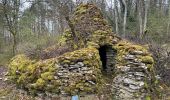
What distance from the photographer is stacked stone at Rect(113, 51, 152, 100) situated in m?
8.70

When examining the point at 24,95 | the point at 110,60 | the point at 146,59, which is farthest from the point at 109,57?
the point at 24,95

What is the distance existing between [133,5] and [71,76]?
2020 centimetres

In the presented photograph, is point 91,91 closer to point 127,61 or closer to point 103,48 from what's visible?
point 127,61

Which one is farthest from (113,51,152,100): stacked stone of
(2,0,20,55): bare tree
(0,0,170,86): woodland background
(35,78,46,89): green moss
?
(2,0,20,55): bare tree

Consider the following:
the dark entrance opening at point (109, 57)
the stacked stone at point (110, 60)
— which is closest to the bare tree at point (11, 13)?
the dark entrance opening at point (109, 57)

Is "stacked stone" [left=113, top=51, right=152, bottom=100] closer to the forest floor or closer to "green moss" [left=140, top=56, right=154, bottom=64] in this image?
"green moss" [left=140, top=56, right=154, bottom=64]

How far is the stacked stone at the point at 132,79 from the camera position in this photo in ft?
28.5

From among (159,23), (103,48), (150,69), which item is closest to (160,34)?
(159,23)

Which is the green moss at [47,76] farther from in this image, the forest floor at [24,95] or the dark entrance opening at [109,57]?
the dark entrance opening at [109,57]

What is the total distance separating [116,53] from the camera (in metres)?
10.7

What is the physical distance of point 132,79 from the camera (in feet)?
29.1

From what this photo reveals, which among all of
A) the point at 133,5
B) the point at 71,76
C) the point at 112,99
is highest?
the point at 133,5

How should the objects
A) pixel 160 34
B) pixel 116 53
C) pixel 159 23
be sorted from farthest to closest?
pixel 159 23 → pixel 160 34 → pixel 116 53

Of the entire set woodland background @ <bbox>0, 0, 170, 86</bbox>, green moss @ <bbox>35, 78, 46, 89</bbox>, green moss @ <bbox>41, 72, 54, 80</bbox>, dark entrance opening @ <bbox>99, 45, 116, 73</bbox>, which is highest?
woodland background @ <bbox>0, 0, 170, 86</bbox>
